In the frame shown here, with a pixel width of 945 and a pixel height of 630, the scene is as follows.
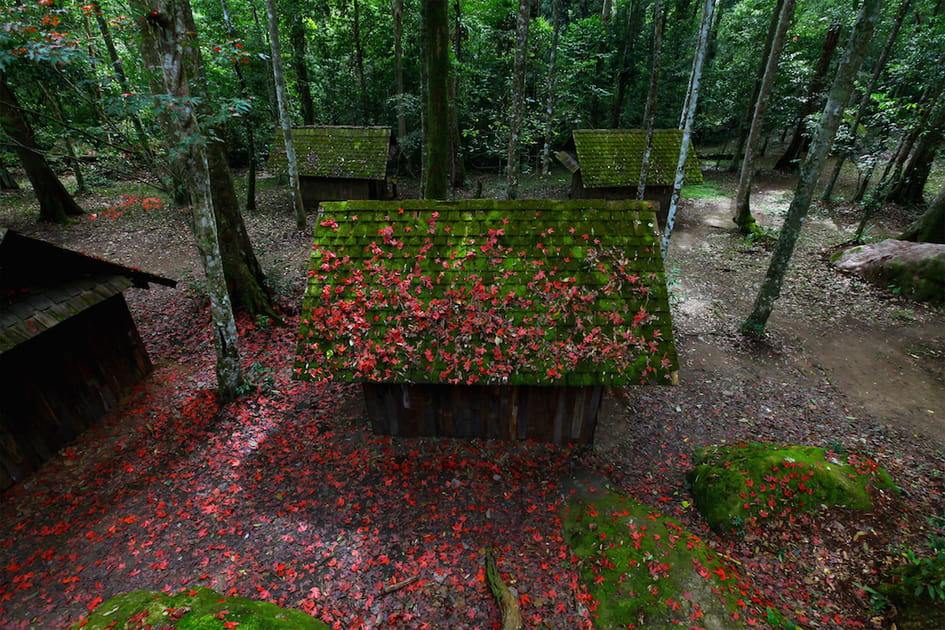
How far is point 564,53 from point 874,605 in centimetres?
2900

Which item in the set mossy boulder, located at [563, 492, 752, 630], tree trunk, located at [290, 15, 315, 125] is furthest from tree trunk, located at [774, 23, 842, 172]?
tree trunk, located at [290, 15, 315, 125]

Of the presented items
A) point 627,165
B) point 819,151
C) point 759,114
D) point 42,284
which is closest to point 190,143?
point 42,284

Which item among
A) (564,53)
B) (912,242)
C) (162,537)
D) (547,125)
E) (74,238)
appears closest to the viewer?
(162,537)

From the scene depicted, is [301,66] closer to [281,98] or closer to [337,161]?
[337,161]

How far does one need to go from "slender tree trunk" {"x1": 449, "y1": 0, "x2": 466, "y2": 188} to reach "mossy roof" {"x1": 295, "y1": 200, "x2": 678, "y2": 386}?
1649 centimetres

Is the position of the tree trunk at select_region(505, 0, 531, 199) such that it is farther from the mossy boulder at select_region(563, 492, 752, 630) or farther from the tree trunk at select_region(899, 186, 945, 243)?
the tree trunk at select_region(899, 186, 945, 243)

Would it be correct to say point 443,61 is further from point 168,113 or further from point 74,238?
point 74,238

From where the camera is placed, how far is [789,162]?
28469 mm

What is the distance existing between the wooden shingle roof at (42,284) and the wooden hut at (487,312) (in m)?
3.80

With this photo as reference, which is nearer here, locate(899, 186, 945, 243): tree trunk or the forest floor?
the forest floor

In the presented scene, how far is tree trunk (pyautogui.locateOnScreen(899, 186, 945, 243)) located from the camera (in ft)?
45.0

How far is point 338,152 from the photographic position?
21.1m

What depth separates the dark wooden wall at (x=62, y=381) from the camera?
6.43 metres

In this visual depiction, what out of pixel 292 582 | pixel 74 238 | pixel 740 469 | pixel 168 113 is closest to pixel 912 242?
pixel 740 469
